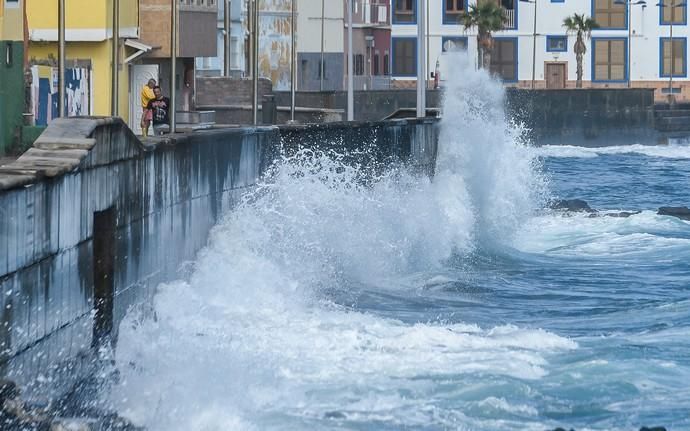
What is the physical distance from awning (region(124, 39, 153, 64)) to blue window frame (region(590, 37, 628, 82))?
59.0 m

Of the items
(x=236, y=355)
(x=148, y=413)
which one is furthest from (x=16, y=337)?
(x=236, y=355)

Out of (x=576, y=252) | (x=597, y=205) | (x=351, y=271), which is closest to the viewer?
(x=351, y=271)

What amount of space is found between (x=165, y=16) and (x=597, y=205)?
12.4 metres

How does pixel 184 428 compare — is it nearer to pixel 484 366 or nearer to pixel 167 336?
pixel 167 336

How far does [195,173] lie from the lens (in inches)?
623

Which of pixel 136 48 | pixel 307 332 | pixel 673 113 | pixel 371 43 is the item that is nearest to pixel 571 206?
pixel 136 48

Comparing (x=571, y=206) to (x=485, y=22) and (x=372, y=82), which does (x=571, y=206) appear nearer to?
(x=372, y=82)

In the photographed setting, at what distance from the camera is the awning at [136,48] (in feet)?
112

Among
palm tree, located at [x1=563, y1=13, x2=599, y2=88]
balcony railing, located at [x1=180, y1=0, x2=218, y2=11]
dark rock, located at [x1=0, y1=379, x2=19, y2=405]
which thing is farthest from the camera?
palm tree, located at [x1=563, y1=13, x2=599, y2=88]

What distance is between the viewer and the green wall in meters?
17.4

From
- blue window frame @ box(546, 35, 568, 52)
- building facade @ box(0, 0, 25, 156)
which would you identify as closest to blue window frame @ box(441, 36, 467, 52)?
blue window frame @ box(546, 35, 568, 52)

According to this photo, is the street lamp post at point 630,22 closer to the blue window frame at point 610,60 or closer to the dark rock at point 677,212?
the blue window frame at point 610,60

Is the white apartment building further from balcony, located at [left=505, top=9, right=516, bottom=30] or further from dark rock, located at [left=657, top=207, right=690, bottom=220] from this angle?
dark rock, located at [left=657, top=207, right=690, bottom=220]

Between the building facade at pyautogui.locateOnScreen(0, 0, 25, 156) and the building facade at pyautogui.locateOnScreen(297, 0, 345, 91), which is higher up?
the building facade at pyautogui.locateOnScreen(297, 0, 345, 91)
